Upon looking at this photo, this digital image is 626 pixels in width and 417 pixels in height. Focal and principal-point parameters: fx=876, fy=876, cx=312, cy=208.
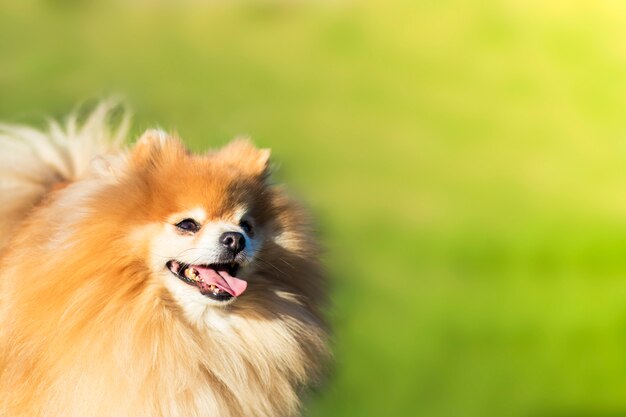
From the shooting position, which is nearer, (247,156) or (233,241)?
(233,241)

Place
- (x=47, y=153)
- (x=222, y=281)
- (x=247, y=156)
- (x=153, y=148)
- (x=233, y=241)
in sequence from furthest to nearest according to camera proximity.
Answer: (x=47, y=153) < (x=247, y=156) < (x=153, y=148) < (x=222, y=281) < (x=233, y=241)

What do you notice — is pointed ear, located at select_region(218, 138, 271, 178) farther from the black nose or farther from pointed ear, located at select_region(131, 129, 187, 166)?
the black nose

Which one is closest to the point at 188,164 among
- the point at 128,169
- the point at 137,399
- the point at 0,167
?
the point at 128,169

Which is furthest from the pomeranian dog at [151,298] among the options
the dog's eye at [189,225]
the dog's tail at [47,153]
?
the dog's tail at [47,153]

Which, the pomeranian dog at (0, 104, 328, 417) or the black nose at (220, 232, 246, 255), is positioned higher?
the black nose at (220, 232, 246, 255)

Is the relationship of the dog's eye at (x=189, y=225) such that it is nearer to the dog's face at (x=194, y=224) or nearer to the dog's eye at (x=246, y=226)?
the dog's face at (x=194, y=224)

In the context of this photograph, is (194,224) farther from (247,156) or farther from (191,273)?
(247,156)

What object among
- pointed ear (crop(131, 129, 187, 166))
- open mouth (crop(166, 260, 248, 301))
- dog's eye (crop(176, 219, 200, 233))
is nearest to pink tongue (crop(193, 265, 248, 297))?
open mouth (crop(166, 260, 248, 301))

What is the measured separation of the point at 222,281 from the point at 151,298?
0.22 m

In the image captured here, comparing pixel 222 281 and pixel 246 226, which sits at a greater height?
pixel 246 226

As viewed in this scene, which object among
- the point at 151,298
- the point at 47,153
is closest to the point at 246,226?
the point at 151,298

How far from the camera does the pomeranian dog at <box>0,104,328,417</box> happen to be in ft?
8.60

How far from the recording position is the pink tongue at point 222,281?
264cm

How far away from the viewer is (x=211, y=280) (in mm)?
2643
